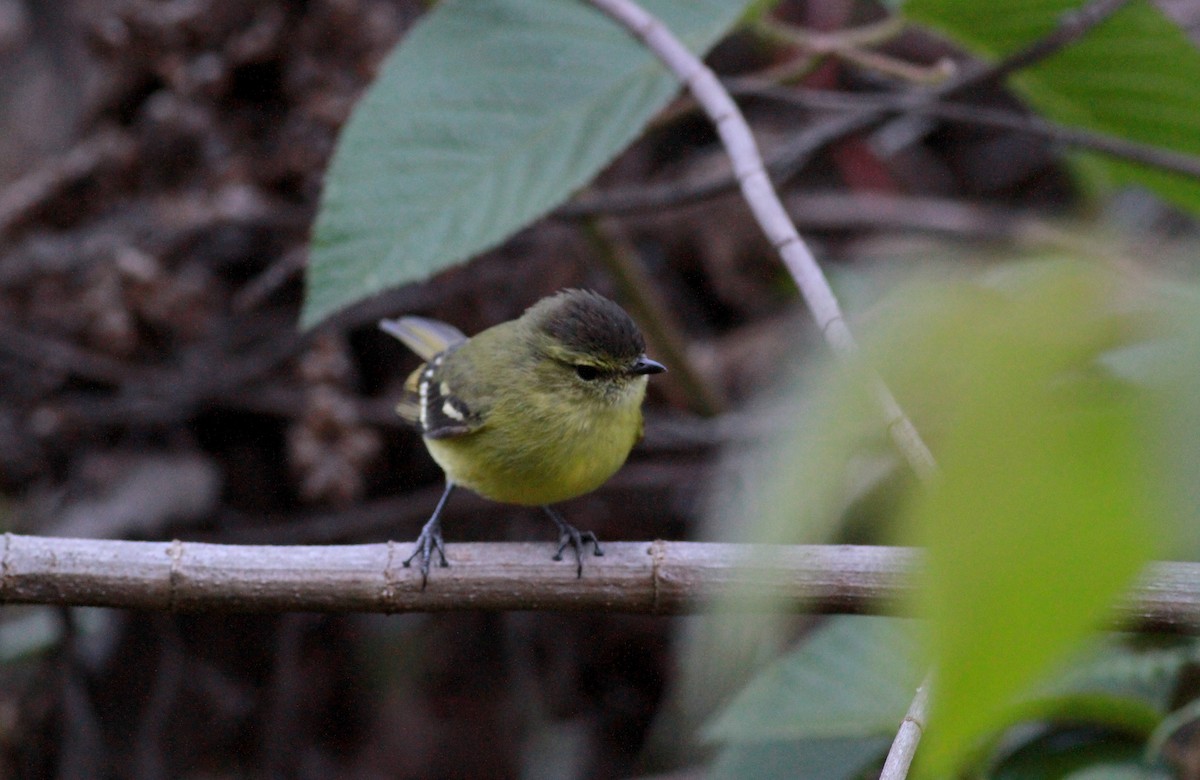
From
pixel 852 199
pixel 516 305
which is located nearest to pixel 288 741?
pixel 516 305

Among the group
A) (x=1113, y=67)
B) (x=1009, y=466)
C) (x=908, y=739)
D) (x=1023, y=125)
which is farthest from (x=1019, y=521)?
(x=1023, y=125)

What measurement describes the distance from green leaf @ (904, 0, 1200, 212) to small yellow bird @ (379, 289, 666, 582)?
1.22m

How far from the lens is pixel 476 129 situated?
113 inches

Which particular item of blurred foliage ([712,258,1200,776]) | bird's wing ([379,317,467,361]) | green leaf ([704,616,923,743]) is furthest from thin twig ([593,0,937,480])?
bird's wing ([379,317,467,361])

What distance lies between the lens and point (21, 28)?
4848 mm

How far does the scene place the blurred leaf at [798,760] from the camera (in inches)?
108

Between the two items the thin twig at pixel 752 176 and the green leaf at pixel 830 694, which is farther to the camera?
the green leaf at pixel 830 694

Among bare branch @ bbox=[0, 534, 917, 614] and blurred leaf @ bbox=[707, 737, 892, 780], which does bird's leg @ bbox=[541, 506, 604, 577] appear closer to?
bare branch @ bbox=[0, 534, 917, 614]

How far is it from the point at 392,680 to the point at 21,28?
3.11 m

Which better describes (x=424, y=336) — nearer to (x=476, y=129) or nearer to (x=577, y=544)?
(x=476, y=129)

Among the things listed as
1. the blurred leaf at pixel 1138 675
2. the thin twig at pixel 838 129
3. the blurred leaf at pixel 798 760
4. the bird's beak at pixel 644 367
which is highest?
the thin twig at pixel 838 129

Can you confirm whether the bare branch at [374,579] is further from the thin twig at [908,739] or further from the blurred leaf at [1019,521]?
the blurred leaf at [1019,521]

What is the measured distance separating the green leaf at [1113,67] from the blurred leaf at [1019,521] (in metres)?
2.88

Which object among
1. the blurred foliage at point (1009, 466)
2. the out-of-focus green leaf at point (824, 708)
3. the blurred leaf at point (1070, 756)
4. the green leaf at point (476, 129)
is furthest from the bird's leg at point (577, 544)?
the blurred foliage at point (1009, 466)
